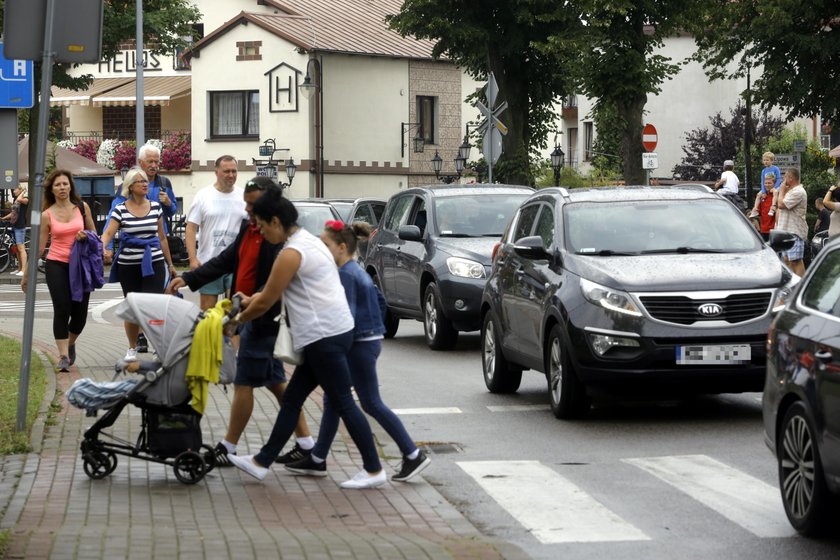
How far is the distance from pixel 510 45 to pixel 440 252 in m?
28.9

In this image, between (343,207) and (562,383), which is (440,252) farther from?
(343,207)

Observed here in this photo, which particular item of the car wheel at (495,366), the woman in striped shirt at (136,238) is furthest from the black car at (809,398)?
the woman in striped shirt at (136,238)

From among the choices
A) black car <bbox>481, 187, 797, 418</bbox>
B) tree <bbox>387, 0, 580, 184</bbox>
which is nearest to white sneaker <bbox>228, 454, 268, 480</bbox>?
black car <bbox>481, 187, 797, 418</bbox>

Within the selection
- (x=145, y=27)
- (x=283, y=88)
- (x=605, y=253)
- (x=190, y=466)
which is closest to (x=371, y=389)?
(x=190, y=466)

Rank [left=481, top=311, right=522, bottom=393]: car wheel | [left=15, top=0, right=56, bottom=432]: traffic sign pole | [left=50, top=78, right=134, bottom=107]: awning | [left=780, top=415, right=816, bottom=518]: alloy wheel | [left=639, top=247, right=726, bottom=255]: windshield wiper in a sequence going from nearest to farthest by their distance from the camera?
[left=780, top=415, right=816, bottom=518]: alloy wheel, [left=15, top=0, right=56, bottom=432]: traffic sign pole, [left=639, top=247, right=726, bottom=255]: windshield wiper, [left=481, top=311, right=522, bottom=393]: car wheel, [left=50, top=78, right=134, bottom=107]: awning

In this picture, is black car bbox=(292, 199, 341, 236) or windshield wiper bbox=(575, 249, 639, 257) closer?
windshield wiper bbox=(575, 249, 639, 257)

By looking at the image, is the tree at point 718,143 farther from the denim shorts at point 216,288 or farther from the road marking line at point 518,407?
the road marking line at point 518,407

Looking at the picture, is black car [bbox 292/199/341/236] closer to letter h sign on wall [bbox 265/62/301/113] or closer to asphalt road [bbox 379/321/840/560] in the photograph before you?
asphalt road [bbox 379/321/840/560]

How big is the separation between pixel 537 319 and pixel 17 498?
17.2ft

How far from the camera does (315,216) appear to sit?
85.0 feet

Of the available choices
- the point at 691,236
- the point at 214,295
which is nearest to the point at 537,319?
the point at 691,236

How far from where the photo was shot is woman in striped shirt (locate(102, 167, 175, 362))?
14.3 meters

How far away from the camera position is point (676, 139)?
7875cm

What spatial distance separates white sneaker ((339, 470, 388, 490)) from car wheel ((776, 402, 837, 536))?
86.9 inches
